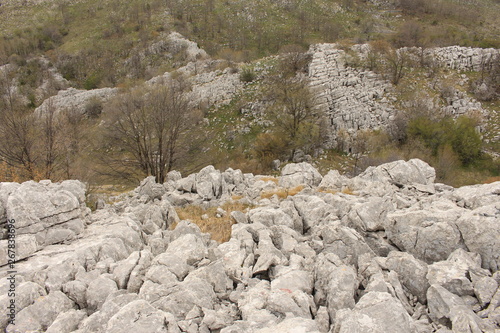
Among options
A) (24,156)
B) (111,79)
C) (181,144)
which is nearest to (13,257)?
(24,156)

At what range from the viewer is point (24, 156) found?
54.9 ft

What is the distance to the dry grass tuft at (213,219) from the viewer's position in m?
7.56

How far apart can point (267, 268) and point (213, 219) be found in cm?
364

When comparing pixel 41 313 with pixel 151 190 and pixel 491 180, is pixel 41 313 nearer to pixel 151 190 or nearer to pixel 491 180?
pixel 151 190

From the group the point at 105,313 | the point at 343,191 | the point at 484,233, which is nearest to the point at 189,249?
the point at 105,313

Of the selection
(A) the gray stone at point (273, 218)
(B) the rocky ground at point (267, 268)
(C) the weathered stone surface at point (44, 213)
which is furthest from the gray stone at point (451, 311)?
(C) the weathered stone surface at point (44, 213)

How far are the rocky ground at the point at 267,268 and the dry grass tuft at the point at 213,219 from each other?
367 millimetres

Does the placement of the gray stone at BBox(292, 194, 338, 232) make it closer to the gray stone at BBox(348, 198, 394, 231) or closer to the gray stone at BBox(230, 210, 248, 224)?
the gray stone at BBox(348, 198, 394, 231)

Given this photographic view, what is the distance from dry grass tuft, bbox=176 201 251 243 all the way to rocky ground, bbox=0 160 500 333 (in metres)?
0.37

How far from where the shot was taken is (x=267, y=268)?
563 cm

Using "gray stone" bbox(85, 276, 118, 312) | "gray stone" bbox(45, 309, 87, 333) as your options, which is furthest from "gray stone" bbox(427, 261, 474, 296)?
"gray stone" bbox(45, 309, 87, 333)

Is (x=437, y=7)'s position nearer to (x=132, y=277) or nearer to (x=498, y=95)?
(x=498, y=95)

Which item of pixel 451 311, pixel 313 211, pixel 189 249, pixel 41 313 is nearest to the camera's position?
pixel 451 311

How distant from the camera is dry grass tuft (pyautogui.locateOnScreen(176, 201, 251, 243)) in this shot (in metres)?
7.56
